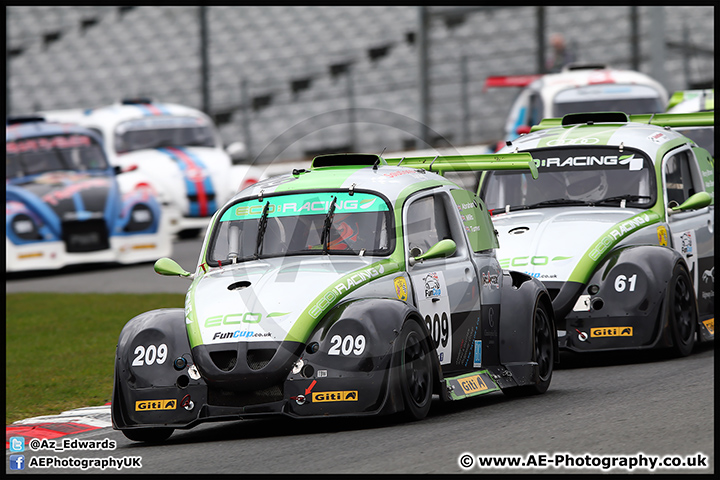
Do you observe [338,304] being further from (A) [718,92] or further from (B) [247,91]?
(B) [247,91]

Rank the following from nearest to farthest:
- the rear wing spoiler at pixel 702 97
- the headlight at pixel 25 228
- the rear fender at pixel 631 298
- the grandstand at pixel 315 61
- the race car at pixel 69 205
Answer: the rear fender at pixel 631 298 < the rear wing spoiler at pixel 702 97 < the headlight at pixel 25 228 < the race car at pixel 69 205 < the grandstand at pixel 315 61

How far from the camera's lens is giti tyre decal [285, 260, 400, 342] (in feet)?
22.2

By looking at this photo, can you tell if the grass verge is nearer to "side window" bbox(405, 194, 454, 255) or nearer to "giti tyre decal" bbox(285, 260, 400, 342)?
"giti tyre decal" bbox(285, 260, 400, 342)

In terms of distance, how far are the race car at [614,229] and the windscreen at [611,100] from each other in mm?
7767

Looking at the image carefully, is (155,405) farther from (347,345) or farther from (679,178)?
(679,178)

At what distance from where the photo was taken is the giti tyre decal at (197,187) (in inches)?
765

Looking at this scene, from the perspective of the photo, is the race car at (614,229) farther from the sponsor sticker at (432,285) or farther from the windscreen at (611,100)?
the windscreen at (611,100)

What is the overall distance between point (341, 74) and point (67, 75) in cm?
771

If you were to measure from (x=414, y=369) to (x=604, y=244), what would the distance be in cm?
313

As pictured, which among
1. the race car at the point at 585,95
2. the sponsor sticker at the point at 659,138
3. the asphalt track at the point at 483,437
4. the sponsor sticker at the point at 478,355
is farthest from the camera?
the race car at the point at 585,95

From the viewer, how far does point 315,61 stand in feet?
99.8

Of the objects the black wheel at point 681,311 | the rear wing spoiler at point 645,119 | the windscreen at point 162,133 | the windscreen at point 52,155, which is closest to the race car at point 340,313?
the black wheel at point 681,311

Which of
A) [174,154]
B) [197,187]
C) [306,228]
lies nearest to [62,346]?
[306,228]

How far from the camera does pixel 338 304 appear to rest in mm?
7004
